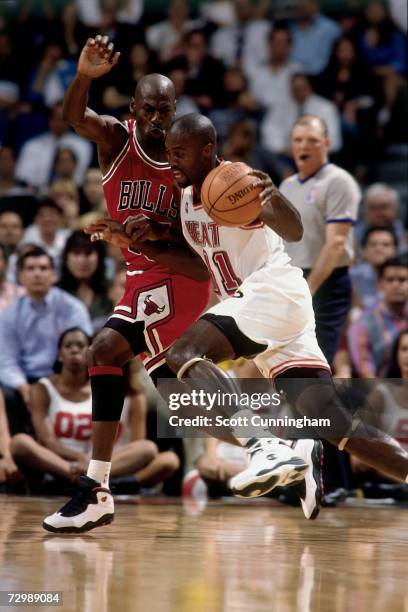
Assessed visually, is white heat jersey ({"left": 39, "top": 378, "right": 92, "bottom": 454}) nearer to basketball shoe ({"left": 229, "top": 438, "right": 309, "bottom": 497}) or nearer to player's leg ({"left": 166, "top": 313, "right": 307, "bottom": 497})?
player's leg ({"left": 166, "top": 313, "right": 307, "bottom": 497})

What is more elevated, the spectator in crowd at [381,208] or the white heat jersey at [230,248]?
the spectator in crowd at [381,208]

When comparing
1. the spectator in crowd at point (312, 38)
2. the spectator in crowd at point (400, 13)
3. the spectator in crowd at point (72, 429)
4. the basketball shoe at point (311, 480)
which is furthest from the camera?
the spectator in crowd at point (312, 38)

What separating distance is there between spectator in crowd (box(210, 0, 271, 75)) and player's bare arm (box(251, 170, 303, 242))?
26.3 feet

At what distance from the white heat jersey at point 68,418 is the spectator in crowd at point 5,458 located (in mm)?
311

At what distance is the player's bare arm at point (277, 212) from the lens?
13.4ft

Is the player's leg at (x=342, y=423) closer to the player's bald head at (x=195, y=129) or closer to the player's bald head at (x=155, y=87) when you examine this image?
the player's bald head at (x=195, y=129)

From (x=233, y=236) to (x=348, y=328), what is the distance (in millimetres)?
3943

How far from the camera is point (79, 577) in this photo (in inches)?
130

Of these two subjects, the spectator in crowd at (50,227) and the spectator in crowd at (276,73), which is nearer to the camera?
the spectator in crowd at (50,227)

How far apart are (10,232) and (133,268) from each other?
13.5 ft

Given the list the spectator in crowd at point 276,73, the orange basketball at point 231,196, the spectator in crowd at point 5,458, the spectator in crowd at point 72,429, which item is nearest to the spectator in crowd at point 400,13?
the spectator in crowd at point 276,73

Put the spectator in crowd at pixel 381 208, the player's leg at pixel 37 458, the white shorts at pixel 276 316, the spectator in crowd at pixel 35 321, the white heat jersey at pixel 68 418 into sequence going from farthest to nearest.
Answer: the spectator in crowd at pixel 381 208 < the spectator in crowd at pixel 35 321 < the white heat jersey at pixel 68 418 < the player's leg at pixel 37 458 < the white shorts at pixel 276 316

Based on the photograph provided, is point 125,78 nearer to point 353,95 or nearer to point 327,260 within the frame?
point 353,95

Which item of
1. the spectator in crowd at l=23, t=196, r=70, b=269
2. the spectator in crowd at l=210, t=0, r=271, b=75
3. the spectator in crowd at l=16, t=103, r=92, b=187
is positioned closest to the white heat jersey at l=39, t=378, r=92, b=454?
the spectator in crowd at l=23, t=196, r=70, b=269
